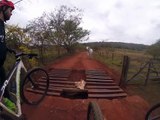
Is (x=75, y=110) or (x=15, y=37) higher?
(x=15, y=37)

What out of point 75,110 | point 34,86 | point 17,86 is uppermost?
point 17,86

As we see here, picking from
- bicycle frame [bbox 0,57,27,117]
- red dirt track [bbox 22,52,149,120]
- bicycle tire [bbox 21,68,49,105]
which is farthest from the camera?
red dirt track [bbox 22,52,149,120]

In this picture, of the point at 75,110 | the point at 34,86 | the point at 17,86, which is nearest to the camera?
the point at 17,86

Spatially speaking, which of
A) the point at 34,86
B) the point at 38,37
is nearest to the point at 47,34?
the point at 38,37

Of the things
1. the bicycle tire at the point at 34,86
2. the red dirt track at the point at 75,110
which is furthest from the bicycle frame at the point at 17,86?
the red dirt track at the point at 75,110

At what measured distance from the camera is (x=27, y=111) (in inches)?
306

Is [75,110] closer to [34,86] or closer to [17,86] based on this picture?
[34,86]

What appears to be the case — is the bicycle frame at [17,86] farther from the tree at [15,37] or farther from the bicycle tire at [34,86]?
the tree at [15,37]

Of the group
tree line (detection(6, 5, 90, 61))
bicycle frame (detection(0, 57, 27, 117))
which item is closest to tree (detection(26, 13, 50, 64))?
tree line (detection(6, 5, 90, 61))

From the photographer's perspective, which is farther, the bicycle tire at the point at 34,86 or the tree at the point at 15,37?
the tree at the point at 15,37

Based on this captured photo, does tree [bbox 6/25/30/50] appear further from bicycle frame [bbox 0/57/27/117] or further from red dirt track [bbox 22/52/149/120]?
bicycle frame [bbox 0/57/27/117]

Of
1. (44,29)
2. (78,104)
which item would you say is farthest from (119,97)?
(44,29)

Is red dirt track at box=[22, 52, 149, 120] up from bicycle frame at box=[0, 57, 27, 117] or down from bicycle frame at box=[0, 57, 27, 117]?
down

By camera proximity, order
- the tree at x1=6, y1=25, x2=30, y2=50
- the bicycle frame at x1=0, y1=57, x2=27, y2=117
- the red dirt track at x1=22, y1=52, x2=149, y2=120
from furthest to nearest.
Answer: the tree at x1=6, y1=25, x2=30, y2=50, the red dirt track at x1=22, y1=52, x2=149, y2=120, the bicycle frame at x1=0, y1=57, x2=27, y2=117
